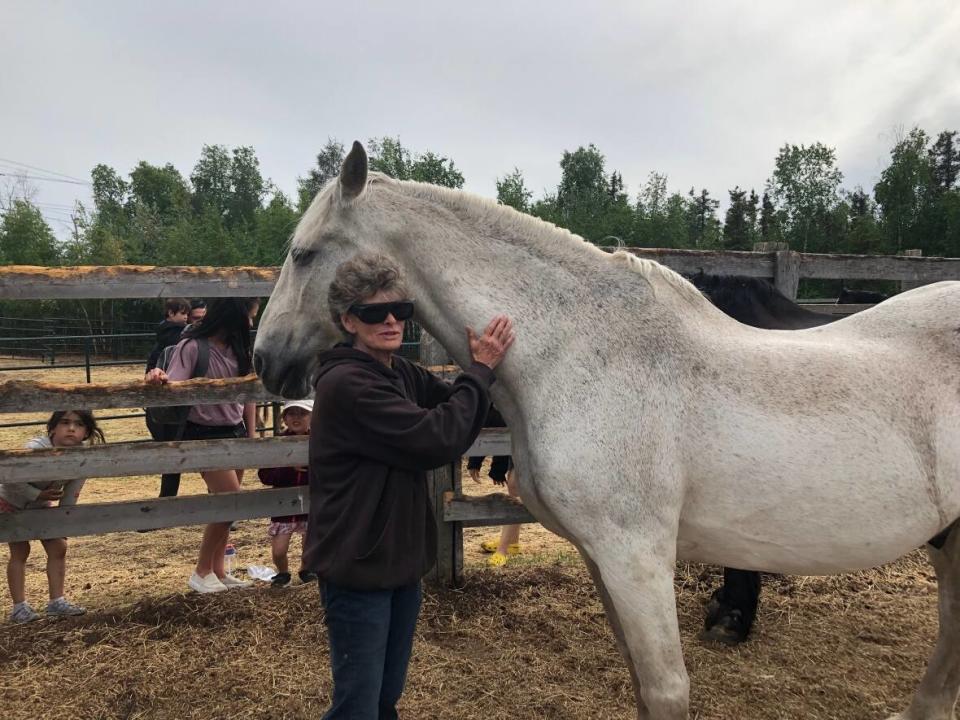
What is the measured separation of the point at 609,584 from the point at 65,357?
25.7 metres

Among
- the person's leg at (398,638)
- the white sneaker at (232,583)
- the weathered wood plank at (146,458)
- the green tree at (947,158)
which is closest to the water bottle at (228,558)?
the white sneaker at (232,583)

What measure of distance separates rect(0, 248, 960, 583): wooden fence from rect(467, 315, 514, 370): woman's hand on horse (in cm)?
167

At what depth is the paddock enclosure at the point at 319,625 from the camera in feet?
9.46

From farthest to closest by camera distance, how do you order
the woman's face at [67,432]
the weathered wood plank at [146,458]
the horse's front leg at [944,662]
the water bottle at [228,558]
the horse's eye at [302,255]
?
1. the water bottle at [228,558]
2. the woman's face at [67,432]
3. the weathered wood plank at [146,458]
4. the horse's front leg at [944,662]
5. the horse's eye at [302,255]

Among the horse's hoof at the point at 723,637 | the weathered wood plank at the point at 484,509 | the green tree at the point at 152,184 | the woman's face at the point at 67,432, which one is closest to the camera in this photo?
the horse's hoof at the point at 723,637

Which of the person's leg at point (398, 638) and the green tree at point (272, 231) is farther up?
the green tree at point (272, 231)

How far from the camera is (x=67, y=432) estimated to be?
11.8ft

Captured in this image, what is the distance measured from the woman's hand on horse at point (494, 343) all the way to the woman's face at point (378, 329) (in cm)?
25

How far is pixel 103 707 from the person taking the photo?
2791 mm

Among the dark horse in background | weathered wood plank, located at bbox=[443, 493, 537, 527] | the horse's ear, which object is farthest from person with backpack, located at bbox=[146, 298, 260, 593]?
the dark horse in background

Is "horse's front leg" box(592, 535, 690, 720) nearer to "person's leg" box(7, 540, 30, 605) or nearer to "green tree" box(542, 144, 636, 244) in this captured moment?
"person's leg" box(7, 540, 30, 605)

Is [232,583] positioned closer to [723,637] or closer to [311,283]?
[311,283]

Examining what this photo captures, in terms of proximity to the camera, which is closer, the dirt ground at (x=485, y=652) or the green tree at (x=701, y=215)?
the dirt ground at (x=485, y=652)

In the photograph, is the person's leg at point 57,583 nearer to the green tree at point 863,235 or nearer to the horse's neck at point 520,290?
the horse's neck at point 520,290
